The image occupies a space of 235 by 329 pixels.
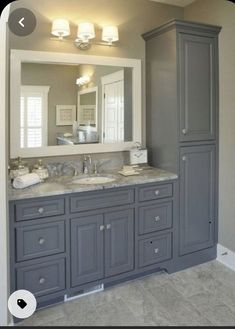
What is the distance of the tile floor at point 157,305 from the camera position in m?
2.07

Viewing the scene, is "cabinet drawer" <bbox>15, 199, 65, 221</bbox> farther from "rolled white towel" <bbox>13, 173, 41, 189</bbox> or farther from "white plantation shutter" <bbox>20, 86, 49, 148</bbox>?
"white plantation shutter" <bbox>20, 86, 49, 148</bbox>

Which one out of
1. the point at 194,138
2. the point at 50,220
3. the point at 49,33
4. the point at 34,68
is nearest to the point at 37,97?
the point at 34,68

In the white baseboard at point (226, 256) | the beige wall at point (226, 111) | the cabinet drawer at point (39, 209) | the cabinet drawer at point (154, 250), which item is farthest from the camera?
the white baseboard at point (226, 256)

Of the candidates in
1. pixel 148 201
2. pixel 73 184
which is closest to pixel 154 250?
pixel 148 201

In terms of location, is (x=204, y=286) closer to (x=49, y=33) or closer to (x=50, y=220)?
(x=50, y=220)

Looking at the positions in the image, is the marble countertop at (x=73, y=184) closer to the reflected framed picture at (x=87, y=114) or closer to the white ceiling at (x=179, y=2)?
the reflected framed picture at (x=87, y=114)

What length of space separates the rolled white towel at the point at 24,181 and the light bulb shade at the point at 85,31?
1294mm

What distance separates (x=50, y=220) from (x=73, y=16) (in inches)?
69.5

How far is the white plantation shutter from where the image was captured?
2486mm

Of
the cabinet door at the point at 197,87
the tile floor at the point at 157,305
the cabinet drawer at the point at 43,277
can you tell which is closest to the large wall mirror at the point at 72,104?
the cabinet door at the point at 197,87

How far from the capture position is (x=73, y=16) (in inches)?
104

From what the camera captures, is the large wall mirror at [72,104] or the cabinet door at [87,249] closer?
the cabinet door at [87,249]

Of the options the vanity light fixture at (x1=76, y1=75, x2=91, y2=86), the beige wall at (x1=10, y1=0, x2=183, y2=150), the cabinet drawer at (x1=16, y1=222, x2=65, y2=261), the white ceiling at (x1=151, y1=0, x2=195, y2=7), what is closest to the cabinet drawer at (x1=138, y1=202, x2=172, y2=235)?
the cabinet drawer at (x1=16, y1=222, x2=65, y2=261)

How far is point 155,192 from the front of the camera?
2.56 m
